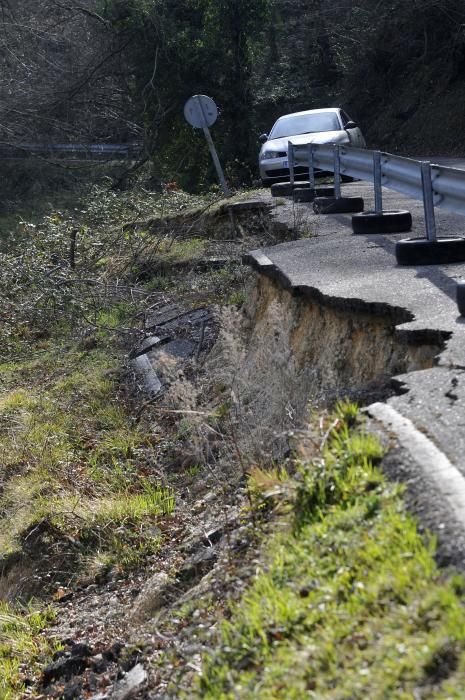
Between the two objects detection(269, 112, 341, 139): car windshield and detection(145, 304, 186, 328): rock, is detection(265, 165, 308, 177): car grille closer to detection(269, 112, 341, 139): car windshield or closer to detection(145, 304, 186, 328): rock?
detection(269, 112, 341, 139): car windshield

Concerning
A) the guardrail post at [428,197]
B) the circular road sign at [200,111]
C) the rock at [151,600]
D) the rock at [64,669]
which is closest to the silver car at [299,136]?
the circular road sign at [200,111]

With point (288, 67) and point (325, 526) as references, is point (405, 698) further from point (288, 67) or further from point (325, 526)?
point (288, 67)

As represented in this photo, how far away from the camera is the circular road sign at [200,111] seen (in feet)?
61.2

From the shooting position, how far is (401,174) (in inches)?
356

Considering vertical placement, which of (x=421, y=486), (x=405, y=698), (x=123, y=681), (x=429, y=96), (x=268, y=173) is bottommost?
(x=123, y=681)

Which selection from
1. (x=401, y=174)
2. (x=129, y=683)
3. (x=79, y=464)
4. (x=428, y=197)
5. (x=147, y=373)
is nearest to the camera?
(x=129, y=683)

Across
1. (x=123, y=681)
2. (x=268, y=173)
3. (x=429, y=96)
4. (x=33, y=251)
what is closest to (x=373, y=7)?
(x=429, y=96)

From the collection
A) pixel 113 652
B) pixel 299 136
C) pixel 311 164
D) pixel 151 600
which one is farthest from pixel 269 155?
pixel 113 652

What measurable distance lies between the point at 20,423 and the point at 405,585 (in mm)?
7109

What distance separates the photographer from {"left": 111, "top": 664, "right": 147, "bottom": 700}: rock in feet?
13.8

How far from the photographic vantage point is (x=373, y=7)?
33.1 m

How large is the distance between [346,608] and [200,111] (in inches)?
645

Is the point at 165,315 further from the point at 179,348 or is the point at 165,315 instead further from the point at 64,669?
the point at 64,669

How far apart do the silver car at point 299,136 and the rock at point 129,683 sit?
13949mm
